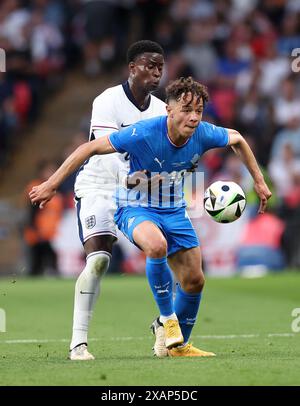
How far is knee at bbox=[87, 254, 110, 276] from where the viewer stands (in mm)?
8625

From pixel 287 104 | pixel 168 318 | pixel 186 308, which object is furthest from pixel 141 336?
pixel 287 104

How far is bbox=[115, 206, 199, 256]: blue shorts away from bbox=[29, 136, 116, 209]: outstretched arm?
1.80ft

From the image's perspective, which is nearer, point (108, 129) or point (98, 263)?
point (98, 263)

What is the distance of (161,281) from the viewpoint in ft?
27.5

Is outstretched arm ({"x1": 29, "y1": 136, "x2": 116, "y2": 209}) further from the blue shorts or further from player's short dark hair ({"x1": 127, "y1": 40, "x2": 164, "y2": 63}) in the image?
player's short dark hair ({"x1": 127, "y1": 40, "x2": 164, "y2": 63})

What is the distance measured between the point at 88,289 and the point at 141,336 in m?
1.81

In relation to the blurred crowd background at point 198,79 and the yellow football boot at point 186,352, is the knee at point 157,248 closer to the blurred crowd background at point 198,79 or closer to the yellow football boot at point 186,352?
the yellow football boot at point 186,352

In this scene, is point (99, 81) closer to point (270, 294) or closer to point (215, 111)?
point (215, 111)

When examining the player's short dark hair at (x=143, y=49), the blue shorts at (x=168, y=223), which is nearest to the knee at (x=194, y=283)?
the blue shorts at (x=168, y=223)

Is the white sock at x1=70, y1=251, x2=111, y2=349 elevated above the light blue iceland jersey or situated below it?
below

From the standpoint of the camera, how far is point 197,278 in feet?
28.2

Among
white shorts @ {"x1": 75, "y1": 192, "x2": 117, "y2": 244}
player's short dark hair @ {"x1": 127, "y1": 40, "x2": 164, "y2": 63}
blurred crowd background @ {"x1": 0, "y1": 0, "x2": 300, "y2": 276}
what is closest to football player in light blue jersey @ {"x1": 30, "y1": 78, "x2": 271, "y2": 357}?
white shorts @ {"x1": 75, "y1": 192, "x2": 117, "y2": 244}

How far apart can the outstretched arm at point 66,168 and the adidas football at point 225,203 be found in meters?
0.89

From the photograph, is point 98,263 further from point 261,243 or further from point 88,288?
point 261,243
